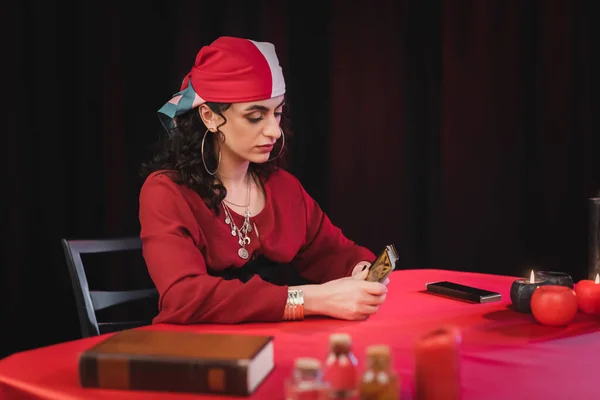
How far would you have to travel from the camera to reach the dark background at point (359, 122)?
282 cm

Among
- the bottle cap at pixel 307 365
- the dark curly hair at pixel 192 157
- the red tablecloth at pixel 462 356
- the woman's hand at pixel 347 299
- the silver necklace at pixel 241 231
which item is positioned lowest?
the red tablecloth at pixel 462 356

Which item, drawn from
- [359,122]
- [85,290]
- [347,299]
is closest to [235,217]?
[85,290]

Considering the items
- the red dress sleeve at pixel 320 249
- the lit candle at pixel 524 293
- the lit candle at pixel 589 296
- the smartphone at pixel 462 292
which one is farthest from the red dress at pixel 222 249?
the lit candle at pixel 589 296

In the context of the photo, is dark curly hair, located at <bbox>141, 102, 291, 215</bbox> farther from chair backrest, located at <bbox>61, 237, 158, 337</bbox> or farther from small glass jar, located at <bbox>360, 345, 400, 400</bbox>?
small glass jar, located at <bbox>360, 345, 400, 400</bbox>

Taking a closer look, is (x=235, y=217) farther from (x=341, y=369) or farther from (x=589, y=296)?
(x=341, y=369)

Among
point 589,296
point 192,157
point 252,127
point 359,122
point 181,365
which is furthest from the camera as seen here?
point 359,122

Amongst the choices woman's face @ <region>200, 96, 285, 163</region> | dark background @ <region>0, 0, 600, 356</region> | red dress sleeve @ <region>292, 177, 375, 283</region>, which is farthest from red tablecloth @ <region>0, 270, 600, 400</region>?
dark background @ <region>0, 0, 600, 356</region>

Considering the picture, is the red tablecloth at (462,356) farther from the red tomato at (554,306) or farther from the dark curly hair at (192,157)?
the dark curly hair at (192,157)

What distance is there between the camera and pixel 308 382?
2.93 ft

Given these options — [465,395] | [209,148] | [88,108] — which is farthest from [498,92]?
[465,395]

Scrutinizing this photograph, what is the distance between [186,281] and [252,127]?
0.48 meters

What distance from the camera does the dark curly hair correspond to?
6.19 feet

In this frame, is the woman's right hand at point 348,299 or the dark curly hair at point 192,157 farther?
the dark curly hair at point 192,157

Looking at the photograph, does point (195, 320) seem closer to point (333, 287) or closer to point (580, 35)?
point (333, 287)
